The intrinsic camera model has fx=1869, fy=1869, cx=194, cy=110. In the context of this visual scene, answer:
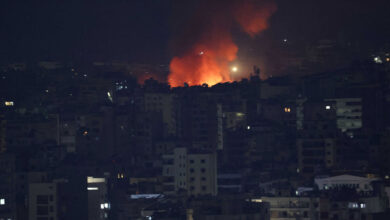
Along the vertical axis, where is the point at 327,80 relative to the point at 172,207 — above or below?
above

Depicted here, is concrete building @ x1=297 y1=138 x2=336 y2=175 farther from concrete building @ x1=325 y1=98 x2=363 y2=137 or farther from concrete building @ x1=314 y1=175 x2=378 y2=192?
concrete building @ x1=325 y1=98 x2=363 y2=137

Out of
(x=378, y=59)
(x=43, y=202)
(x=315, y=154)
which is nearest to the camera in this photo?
(x=43, y=202)

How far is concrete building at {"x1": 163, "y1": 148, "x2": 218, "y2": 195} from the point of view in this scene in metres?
68.4

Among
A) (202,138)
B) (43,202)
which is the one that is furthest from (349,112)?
(43,202)

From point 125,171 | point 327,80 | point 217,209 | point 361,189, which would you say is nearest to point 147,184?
point 125,171

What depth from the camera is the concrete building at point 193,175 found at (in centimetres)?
6844

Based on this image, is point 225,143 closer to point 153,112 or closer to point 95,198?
point 153,112

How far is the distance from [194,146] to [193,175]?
13.2 metres

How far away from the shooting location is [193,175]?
69250 mm

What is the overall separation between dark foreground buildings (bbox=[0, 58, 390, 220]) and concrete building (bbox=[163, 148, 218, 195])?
5cm

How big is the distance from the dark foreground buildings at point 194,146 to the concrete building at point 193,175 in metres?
0.05

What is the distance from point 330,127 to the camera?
7794 cm

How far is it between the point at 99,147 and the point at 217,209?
2526cm

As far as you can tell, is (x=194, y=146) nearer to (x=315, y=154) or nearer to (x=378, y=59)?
(x=315, y=154)
